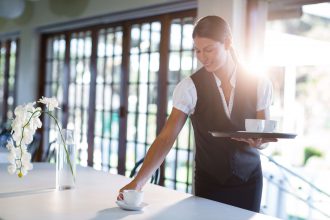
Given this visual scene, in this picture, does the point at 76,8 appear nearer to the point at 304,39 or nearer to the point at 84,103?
the point at 84,103

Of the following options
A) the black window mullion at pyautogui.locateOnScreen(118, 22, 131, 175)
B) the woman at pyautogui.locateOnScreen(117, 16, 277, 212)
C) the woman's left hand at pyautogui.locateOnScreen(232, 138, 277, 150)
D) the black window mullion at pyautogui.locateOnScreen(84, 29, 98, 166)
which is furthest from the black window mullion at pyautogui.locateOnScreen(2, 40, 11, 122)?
the woman's left hand at pyautogui.locateOnScreen(232, 138, 277, 150)

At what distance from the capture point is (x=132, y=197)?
1.50m

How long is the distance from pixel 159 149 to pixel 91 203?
0.34 m

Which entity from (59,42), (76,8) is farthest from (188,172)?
(59,42)

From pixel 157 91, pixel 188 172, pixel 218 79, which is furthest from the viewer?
pixel 157 91

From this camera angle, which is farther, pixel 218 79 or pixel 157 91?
pixel 157 91

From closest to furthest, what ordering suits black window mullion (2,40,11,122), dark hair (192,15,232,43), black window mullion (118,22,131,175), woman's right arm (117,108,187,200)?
1. woman's right arm (117,108,187,200)
2. dark hair (192,15,232,43)
3. black window mullion (118,22,131,175)
4. black window mullion (2,40,11,122)

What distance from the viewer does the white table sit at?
143 centimetres

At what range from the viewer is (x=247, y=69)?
199 centimetres

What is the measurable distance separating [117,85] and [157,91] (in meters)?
0.65

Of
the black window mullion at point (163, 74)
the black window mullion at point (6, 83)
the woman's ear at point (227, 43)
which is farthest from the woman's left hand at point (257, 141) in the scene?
the black window mullion at point (6, 83)

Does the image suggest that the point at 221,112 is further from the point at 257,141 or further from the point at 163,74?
the point at 163,74

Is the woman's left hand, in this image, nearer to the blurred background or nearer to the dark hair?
the dark hair

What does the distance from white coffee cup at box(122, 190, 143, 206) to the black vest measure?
1.56 feet
